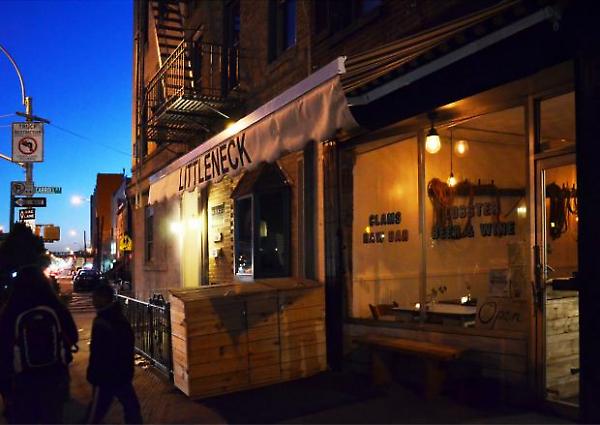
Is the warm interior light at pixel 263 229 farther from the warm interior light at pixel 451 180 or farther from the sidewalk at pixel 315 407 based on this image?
the warm interior light at pixel 451 180

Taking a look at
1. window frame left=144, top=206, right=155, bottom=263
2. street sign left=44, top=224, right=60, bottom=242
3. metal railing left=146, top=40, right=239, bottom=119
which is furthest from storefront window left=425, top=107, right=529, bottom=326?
street sign left=44, top=224, right=60, bottom=242

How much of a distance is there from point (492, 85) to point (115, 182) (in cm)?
6791

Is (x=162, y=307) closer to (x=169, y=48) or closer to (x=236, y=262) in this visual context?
(x=236, y=262)

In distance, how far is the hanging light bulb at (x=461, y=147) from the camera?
757cm

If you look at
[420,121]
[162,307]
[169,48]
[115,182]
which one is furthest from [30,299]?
[115,182]

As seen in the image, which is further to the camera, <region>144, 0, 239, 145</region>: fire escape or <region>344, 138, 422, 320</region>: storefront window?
<region>144, 0, 239, 145</region>: fire escape

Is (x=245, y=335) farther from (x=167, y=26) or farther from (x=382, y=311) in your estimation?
(x=167, y=26)

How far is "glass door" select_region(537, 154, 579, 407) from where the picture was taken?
18.7 ft

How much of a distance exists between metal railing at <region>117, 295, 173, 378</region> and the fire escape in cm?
451

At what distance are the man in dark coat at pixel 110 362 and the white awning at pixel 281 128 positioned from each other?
2.74 m

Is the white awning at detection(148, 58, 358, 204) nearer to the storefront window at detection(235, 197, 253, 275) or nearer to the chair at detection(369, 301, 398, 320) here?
the storefront window at detection(235, 197, 253, 275)

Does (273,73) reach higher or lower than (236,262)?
higher

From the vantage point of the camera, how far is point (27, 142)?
59.7 ft

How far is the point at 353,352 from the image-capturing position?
7.89 m
